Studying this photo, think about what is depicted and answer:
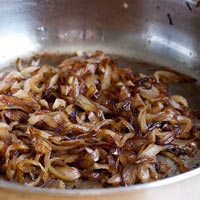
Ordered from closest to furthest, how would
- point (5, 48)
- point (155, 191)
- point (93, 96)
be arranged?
point (155, 191) < point (93, 96) < point (5, 48)

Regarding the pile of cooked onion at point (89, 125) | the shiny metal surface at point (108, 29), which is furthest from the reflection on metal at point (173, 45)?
the pile of cooked onion at point (89, 125)

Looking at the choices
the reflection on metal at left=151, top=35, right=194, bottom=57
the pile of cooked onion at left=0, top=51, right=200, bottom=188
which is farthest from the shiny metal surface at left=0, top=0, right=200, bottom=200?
the pile of cooked onion at left=0, top=51, right=200, bottom=188

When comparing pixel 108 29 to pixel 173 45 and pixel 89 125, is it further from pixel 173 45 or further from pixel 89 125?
pixel 89 125

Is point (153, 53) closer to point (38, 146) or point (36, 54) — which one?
point (36, 54)

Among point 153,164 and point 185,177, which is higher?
point 185,177

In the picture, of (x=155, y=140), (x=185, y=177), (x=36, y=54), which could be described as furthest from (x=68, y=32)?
(x=185, y=177)

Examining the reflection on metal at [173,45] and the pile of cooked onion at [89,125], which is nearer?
the pile of cooked onion at [89,125]

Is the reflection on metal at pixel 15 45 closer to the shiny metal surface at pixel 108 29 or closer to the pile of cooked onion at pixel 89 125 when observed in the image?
the shiny metal surface at pixel 108 29
